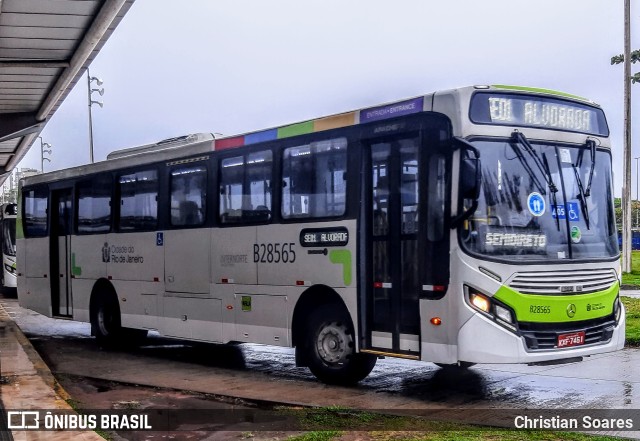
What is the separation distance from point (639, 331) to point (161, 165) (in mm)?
8556

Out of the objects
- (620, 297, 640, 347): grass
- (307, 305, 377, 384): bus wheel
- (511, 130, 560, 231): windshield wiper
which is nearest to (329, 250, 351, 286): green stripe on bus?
(307, 305, 377, 384): bus wheel

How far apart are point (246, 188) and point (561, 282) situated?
4822 mm

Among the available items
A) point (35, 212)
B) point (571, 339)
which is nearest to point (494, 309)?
point (571, 339)

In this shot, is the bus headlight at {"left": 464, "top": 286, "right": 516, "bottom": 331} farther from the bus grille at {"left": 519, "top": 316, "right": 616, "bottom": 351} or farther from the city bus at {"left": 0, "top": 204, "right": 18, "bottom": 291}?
the city bus at {"left": 0, "top": 204, "right": 18, "bottom": 291}

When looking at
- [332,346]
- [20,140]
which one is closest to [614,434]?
[332,346]

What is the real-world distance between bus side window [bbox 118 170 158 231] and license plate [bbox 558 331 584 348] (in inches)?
291

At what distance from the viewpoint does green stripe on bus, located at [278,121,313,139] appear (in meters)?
10.9

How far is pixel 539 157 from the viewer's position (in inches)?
365

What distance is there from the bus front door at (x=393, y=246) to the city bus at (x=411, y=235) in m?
0.02

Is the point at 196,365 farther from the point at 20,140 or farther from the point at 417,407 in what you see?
the point at 20,140

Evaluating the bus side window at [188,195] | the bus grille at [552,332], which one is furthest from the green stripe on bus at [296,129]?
the bus grille at [552,332]

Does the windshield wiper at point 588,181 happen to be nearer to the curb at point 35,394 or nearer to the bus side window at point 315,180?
the bus side window at point 315,180

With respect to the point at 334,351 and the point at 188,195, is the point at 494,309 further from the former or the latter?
the point at 188,195

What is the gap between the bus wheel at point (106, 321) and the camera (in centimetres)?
1515
